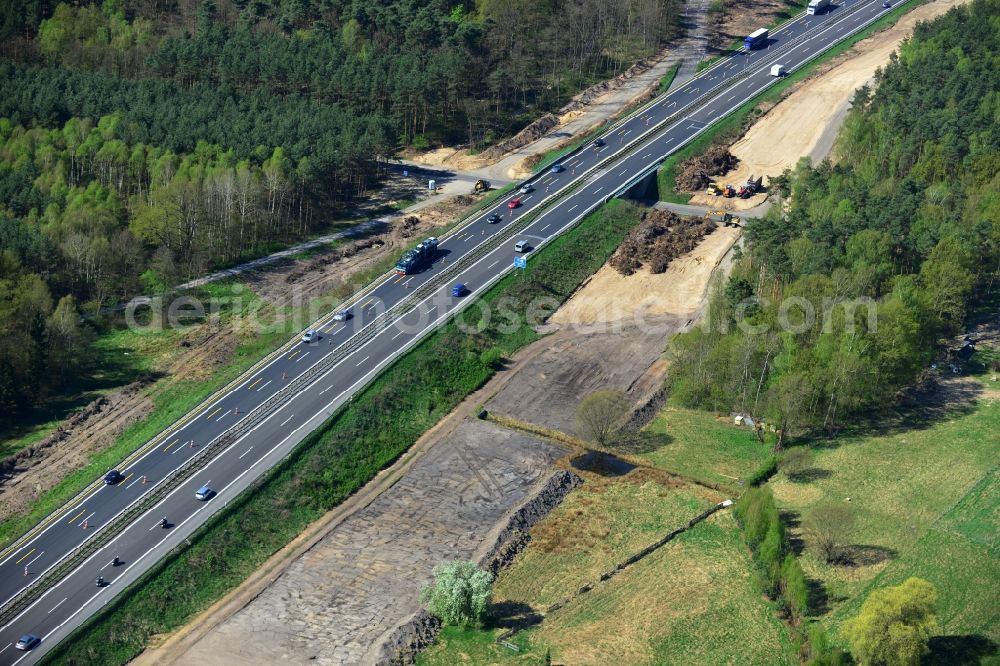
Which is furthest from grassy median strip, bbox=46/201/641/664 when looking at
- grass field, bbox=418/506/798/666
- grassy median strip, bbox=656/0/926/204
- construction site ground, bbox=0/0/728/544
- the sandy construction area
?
the sandy construction area

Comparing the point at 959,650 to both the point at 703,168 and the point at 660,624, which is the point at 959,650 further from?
the point at 703,168

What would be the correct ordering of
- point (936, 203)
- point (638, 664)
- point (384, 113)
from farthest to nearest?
point (384, 113) < point (936, 203) < point (638, 664)

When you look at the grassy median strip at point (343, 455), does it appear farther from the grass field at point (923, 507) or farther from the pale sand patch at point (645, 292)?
the grass field at point (923, 507)

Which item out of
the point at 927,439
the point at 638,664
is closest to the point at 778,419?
the point at 927,439

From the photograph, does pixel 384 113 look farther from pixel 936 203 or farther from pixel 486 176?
pixel 936 203

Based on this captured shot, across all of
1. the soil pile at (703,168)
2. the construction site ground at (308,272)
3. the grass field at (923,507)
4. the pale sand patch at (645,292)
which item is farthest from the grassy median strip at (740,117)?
the grass field at (923,507)
